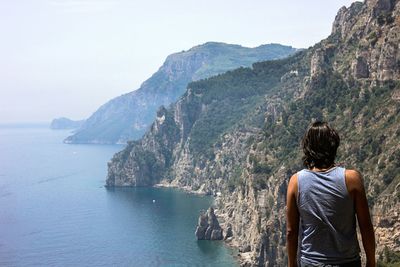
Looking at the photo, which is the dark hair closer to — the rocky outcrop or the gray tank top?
the gray tank top

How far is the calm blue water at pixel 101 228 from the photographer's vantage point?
95562 millimetres

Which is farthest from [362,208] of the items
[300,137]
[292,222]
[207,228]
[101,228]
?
[101,228]

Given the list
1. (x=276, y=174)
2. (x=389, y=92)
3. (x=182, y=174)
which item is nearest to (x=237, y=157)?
(x=182, y=174)

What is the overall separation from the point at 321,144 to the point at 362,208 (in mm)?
926

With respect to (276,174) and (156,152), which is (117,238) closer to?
(276,174)

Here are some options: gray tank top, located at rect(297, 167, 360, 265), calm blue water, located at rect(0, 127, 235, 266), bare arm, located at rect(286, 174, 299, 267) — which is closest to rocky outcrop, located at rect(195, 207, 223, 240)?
calm blue water, located at rect(0, 127, 235, 266)

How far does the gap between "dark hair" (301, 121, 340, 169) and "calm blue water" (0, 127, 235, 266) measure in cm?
8377

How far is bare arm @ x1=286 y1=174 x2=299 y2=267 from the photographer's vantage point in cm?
712

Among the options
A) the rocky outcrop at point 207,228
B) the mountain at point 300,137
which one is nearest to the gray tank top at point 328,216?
the mountain at point 300,137

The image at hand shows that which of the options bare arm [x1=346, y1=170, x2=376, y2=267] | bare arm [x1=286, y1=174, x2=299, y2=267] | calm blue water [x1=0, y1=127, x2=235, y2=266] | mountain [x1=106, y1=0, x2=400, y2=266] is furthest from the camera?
calm blue water [x1=0, y1=127, x2=235, y2=266]

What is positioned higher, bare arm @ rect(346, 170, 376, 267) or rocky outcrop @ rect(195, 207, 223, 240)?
bare arm @ rect(346, 170, 376, 267)

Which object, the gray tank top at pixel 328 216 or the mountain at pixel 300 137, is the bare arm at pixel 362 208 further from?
the mountain at pixel 300 137

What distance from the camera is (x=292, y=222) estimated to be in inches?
283

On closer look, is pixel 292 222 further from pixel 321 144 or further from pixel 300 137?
pixel 300 137
